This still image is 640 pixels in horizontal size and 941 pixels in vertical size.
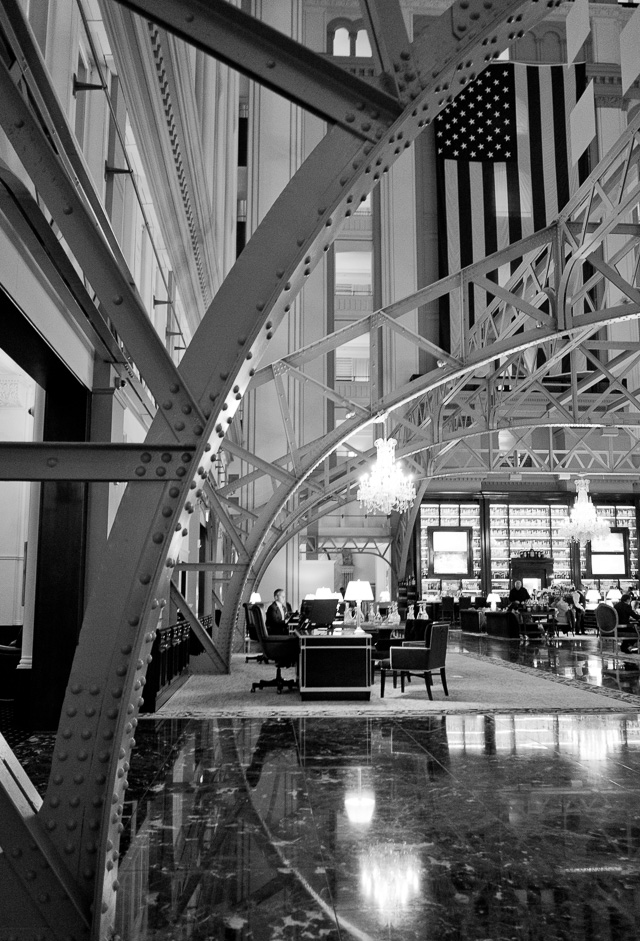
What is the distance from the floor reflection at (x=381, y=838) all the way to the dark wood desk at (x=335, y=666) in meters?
2.35

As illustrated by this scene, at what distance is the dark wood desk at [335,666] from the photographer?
9039 mm

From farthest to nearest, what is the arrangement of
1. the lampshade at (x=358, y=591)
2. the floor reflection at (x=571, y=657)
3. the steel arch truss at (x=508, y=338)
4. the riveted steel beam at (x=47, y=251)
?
the floor reflection at (x=571, y=657), the steel arch truss at (x=508, y=338), the lampshade at (x=358, y=591), the riveted steel beam at (x=47, y=251)

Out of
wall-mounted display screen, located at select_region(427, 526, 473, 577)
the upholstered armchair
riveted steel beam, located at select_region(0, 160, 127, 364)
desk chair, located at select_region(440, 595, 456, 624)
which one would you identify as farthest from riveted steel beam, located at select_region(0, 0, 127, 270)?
wall-mounted display screen, located at select_region(427, 526, 473, 577)

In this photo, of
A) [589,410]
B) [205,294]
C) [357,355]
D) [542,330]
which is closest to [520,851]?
[542,330]

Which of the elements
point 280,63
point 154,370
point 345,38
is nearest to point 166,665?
point 154,370

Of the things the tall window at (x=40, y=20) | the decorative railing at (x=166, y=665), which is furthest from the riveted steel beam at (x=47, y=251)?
the decorative railing at (x=166, y=665)

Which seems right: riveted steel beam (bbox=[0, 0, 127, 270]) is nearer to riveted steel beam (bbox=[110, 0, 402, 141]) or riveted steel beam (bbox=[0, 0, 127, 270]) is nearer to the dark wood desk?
riveted steel beam (bbox=[110, 0, 402, 141])

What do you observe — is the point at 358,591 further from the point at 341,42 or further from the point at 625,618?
the point at 341,42

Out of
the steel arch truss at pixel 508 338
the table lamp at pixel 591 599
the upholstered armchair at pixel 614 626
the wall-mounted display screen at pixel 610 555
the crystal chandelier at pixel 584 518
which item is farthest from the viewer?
the wall-mounted display screen at pixel 610 555

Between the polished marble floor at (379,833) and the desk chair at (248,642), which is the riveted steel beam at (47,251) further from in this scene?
the desk chair at (248,642)

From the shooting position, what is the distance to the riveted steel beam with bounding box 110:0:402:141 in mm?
2445

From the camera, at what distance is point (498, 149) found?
17875 millimetres

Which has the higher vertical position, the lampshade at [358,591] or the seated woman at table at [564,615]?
the lampshade at [358,591]

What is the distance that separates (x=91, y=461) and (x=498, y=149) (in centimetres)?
1780
